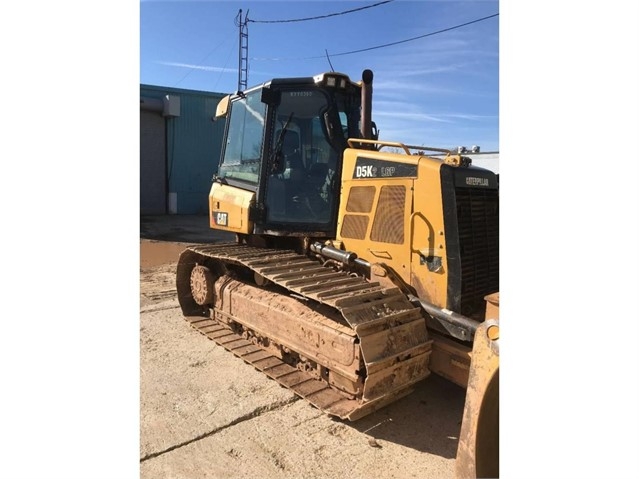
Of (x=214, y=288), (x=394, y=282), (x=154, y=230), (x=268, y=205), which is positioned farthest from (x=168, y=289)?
(x=154, y=230)

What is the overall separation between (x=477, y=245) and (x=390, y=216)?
654 millimetres

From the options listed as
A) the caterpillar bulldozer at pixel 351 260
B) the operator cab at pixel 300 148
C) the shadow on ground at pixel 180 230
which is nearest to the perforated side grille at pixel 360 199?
the caterpillar bulldozer at pixel 351 260

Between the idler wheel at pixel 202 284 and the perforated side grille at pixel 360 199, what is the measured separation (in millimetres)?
2000

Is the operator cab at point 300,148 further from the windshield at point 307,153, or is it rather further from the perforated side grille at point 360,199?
the perforated side grille at point 360,199

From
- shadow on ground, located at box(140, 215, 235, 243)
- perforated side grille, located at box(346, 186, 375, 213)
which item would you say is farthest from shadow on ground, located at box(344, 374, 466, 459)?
shadow on ground, located at box(140, 215, 235, 243)

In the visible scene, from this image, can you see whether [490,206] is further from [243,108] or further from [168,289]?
[168,289]

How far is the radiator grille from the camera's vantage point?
10.2 ft

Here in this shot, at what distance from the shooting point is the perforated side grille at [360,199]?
3562mm

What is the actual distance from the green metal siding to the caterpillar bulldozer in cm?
1301

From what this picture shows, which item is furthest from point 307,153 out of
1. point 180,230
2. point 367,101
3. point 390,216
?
point 180,230

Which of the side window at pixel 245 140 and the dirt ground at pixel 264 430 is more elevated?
the side window at pixel 245 140

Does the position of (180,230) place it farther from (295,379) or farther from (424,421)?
(424,421)

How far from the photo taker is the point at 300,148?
13.8 feet
